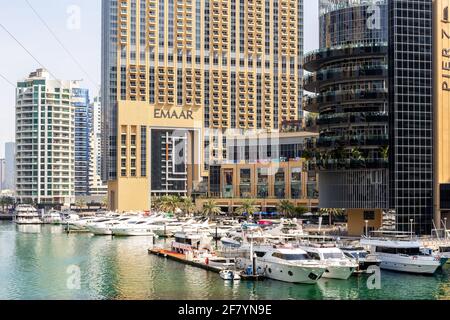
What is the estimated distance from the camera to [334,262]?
6072 centimetres

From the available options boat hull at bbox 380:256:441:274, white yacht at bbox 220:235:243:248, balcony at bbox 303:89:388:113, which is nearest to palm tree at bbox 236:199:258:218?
balcony at bbox 303:89:388:113

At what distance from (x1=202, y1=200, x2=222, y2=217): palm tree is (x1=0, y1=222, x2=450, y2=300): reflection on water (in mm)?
69706

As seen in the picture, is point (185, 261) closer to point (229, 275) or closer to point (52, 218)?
point (229, 275)

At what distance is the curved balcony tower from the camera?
91.0m

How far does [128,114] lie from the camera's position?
166250mm

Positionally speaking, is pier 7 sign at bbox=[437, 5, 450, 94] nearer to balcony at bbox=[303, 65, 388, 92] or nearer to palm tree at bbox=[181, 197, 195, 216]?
balcony at bbox=[303, 65, 388, 92]

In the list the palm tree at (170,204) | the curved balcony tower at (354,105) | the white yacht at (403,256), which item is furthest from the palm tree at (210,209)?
the white yacht at (403,256)

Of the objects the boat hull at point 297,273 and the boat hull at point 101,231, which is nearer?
the boat hull at point 297,273

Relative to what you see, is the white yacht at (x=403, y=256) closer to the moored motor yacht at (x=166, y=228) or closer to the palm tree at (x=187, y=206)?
the moored motor yacht at (x=166, y=228)

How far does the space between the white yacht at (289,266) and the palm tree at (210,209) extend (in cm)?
8893

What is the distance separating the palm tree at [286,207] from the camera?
483 feet

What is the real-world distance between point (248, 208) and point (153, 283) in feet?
303
